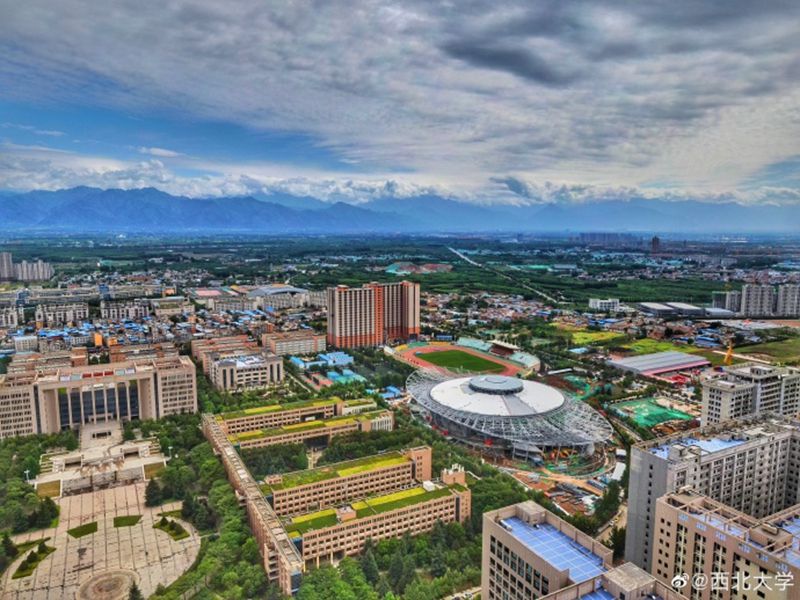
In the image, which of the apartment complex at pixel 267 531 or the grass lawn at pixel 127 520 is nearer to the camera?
the apartment complex at pixel 267 531

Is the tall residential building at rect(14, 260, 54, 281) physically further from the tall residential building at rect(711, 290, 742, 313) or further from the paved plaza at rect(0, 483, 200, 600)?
the tall residential building at rect(711, 290, 742, 313)

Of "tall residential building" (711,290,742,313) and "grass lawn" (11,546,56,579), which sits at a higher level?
"tall residential building" (711,290,742,313)

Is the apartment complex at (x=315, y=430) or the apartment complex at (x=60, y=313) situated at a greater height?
the apartment complex at (x=60, y=313)

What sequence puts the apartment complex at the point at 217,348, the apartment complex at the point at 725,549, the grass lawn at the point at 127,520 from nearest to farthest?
the apartment complex at the point at 725,549
the grass lawn at the point at 127,520
the apartment complex at the point at 217,348

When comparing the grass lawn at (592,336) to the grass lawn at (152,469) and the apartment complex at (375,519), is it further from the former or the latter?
the grass lawn at (152,469)

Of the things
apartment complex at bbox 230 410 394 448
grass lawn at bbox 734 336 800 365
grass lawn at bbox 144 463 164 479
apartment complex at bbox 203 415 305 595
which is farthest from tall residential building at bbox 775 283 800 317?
grass lawn at bbox 144 463 164 479

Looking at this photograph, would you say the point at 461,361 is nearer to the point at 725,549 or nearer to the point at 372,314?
the point at 372,314

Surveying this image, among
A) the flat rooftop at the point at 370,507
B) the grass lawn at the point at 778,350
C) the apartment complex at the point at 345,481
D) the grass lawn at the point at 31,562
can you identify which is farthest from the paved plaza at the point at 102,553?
the grass lawn at the point at 778,350
